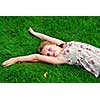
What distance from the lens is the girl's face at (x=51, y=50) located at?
9.98 ft

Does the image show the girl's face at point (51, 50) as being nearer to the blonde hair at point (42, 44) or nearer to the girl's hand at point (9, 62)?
the blonde hair at point (42, 44)

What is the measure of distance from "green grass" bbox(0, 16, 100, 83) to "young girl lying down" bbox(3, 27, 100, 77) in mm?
33

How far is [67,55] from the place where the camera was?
3.04 meters

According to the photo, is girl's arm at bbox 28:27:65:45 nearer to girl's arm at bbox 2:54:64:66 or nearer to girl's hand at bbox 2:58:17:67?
girl's arm at bbox 2:54:64:66

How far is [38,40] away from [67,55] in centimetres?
25

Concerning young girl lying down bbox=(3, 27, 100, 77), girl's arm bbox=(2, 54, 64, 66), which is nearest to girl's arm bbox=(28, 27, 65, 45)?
young girl lying down bbox=(3, 27, 100, 77)

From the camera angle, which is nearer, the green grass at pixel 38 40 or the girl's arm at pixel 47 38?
the green grass at pixel 38 40

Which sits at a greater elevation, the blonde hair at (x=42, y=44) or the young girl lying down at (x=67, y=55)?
the blonde hair at (x=42, y=44)

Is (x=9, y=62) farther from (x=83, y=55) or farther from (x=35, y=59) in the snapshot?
(x=83, y=55)

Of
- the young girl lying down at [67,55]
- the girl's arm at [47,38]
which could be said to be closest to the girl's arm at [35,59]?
the young girl lying down at [67,55]

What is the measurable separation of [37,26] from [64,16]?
0.22 meters

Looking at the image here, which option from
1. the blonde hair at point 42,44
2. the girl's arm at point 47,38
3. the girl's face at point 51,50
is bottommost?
the girl's face at point 51,50

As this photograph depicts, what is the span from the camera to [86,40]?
3.09 meters
